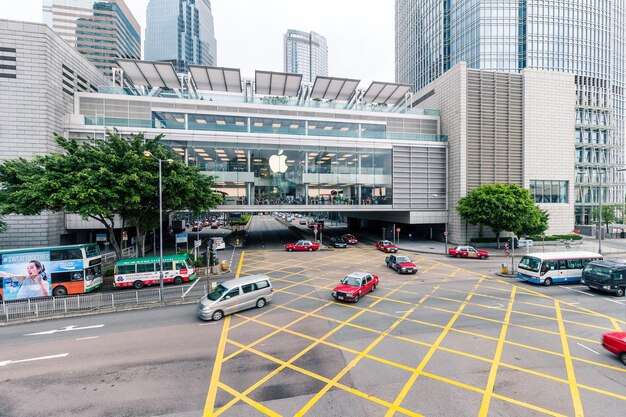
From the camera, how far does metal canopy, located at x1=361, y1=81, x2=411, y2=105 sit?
45938mm

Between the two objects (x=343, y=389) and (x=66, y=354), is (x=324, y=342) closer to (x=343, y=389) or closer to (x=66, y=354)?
(x=343, y=389)

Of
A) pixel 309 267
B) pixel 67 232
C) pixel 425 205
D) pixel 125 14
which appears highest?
pixel 125 14

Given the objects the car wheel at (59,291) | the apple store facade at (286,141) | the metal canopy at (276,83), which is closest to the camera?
the car wheel at (59,291)

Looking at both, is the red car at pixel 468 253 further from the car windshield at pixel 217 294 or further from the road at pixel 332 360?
the car windshield at pixel 217 294

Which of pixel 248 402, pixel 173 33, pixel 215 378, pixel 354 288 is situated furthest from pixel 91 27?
pixel 248 402

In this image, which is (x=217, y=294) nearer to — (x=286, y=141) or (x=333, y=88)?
(x=286, y=141)

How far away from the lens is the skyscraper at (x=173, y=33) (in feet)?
596

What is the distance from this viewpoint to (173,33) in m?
183

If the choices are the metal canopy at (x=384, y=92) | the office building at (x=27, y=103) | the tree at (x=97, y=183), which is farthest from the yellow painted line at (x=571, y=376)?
the metal canopy at (x=384, y=92)

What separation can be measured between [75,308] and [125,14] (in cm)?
18264

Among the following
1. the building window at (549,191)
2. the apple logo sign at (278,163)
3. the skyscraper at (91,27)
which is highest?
the skyscraper at (91,27)

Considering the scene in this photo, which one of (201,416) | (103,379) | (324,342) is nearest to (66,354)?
(103,379)

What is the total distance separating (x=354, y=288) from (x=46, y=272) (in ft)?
64.9

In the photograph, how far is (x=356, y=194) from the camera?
1574 inches
